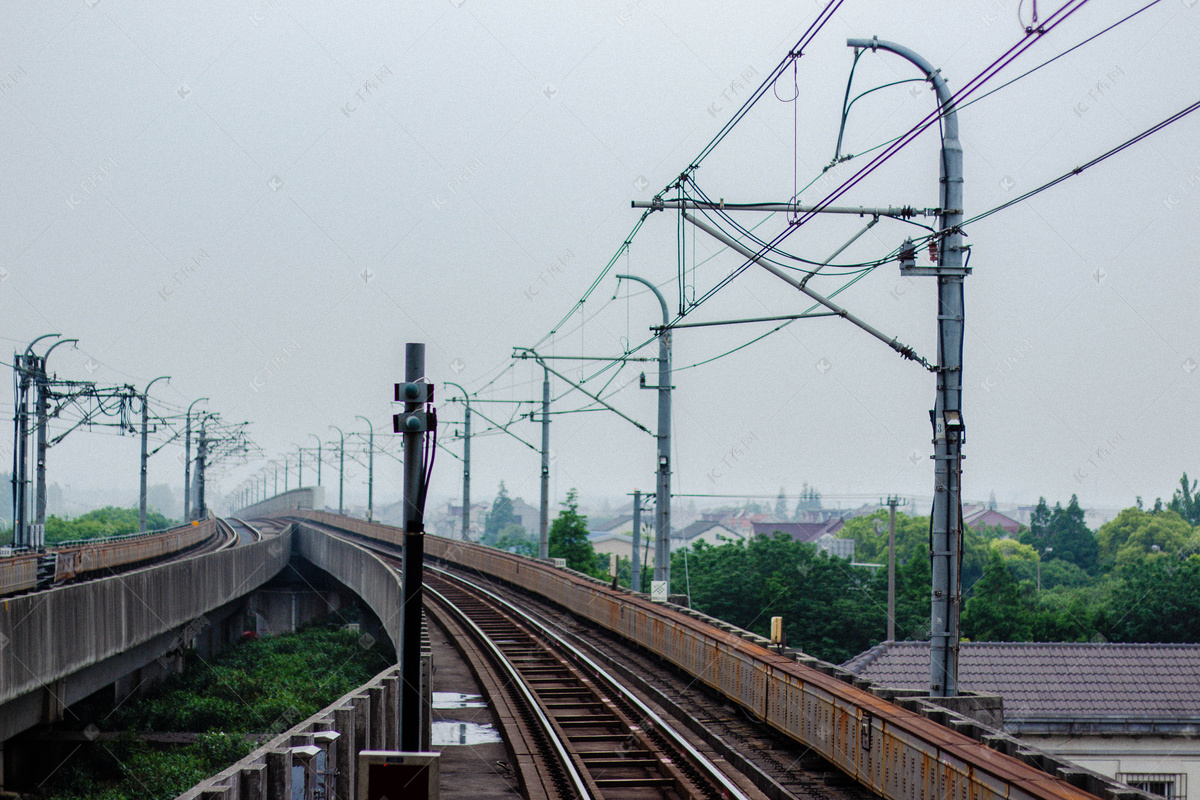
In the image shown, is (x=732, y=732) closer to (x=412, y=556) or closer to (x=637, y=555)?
(x=412, y=556)

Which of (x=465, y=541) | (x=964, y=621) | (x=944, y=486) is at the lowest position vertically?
(x=964, y=621)

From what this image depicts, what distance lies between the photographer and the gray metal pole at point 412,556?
333 inches

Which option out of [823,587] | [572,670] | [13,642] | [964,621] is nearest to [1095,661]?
[572,670]

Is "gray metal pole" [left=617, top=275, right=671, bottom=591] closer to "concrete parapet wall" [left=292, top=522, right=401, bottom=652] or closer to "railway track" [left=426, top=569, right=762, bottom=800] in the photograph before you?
"railway track" [left=426, top=569, right=762, bottom=800]

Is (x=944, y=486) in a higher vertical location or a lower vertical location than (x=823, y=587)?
higher

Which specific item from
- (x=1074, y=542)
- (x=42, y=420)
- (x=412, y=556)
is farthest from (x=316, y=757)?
(x=1074, y=542)

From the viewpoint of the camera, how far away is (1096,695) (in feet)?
88.6

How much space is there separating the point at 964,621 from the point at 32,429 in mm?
57449

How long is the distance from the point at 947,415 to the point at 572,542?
55904 mm

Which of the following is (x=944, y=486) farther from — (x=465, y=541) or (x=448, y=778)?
(x=465, y=541)

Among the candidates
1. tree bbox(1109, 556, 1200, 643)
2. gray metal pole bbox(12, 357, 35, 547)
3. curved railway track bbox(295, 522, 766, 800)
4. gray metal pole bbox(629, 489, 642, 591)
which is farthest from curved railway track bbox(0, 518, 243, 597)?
tree bbox(1109, 556, 1200, 643)

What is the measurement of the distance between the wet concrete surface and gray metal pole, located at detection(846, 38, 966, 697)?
5.71 m

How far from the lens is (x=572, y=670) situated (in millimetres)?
22297

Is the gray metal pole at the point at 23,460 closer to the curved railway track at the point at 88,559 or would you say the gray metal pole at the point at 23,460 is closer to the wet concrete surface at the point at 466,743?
the curved railway track at the point at 88,559
